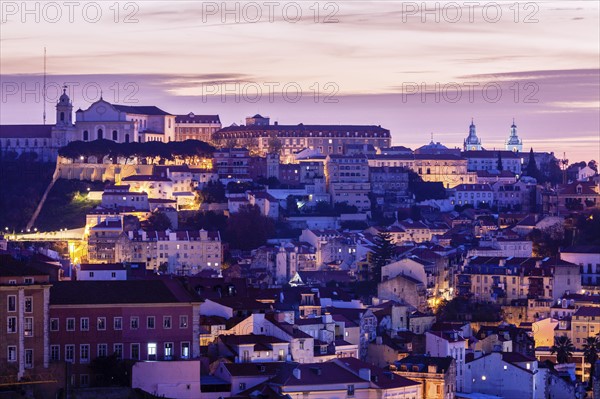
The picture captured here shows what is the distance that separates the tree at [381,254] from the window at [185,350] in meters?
27.6

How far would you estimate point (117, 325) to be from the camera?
37.1 m

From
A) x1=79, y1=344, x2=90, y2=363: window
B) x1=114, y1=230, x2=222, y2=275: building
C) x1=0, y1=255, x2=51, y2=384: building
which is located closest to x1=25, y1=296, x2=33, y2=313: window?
x1=0, y1=255, x2=51, y2=384: building

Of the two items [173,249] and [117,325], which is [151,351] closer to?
[117,325]

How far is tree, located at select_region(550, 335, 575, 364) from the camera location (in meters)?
52.2

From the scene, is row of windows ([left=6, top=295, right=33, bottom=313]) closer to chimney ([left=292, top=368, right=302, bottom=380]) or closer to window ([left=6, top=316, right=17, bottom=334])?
window ([left=6, top=316, right=17, bottom=334])

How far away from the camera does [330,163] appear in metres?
87.1

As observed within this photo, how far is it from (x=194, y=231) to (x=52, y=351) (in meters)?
36.5

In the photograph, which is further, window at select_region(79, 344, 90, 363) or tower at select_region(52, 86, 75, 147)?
tower at select_region(52, 86, 75, 147)

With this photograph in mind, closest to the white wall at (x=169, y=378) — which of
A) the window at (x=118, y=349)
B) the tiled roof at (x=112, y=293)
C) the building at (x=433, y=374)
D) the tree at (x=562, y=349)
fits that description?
the window at (x=118, y=349)

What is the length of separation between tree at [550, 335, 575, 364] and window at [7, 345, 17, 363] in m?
20.8

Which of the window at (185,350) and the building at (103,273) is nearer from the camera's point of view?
the window at (185,350)

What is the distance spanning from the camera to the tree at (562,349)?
171 ft

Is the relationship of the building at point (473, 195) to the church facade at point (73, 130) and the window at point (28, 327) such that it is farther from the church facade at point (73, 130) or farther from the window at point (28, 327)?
the window at point (28, 327)

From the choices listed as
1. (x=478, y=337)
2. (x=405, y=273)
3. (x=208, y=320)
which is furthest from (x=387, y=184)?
(x=208, y=320)
